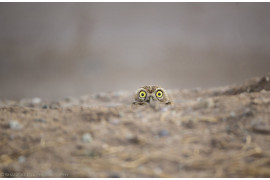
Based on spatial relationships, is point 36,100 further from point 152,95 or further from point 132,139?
point 132,139

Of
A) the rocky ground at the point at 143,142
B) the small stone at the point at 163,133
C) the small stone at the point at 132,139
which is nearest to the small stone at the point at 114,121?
the rocky ground at the point at 143,142

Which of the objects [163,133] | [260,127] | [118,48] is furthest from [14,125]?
[118,48]

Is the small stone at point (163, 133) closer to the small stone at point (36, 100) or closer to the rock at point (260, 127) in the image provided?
the rock at point (260, 127)

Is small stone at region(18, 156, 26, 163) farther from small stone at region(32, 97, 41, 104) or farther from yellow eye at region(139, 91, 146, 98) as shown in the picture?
small stone at region(32, 97, 41, 104)

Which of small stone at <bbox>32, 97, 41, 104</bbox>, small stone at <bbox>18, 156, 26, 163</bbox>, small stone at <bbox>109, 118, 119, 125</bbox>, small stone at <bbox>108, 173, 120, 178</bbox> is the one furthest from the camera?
small stone at <bbox>32, 97, 41, 104</bbox>

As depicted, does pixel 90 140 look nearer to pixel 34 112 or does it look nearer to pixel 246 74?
pixel 34 112

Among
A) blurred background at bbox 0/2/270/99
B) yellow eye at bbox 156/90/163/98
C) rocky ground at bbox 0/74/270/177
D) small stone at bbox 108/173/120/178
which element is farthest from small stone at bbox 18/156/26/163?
blurred background at bbox 0/2/270/99
